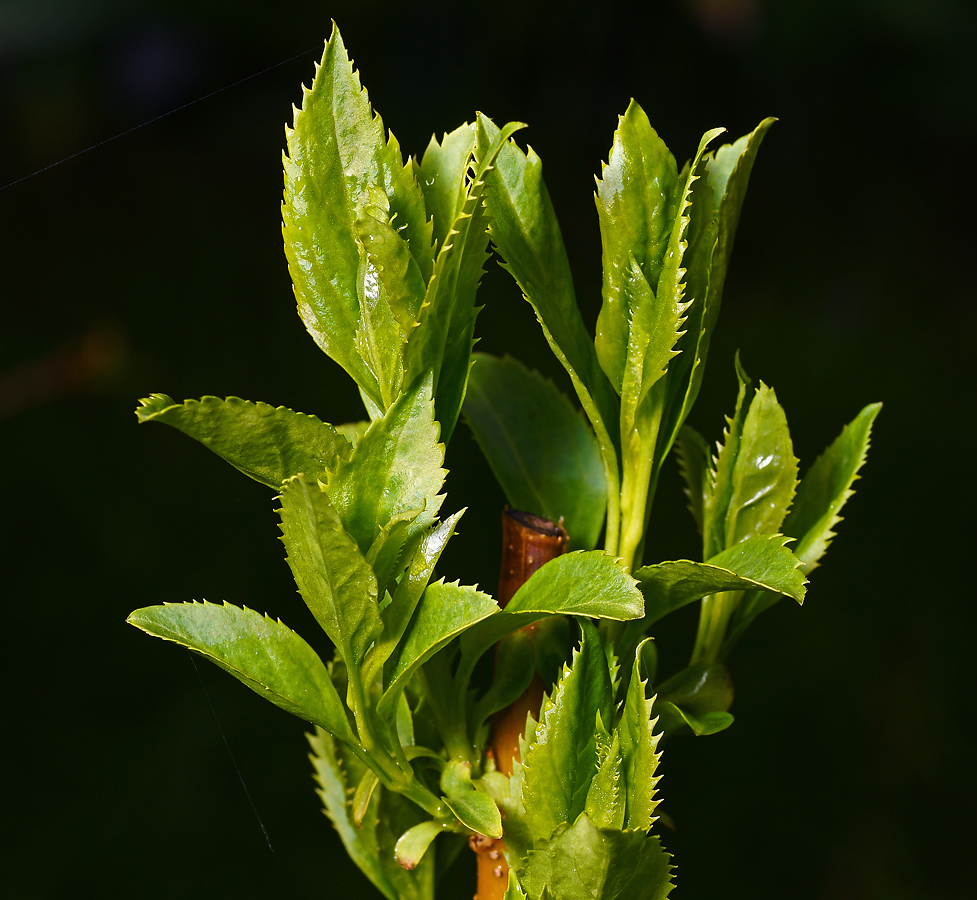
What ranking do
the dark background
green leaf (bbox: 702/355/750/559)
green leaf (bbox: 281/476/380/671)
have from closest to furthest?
green leaf (bbox: 281/476/380/671) < green leaf (bbox: 702/355/750/559) < the dark background

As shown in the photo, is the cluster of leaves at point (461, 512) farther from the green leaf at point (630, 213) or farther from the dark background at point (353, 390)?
the dark background at point (353, 390)

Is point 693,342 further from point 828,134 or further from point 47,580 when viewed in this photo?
point 828,134

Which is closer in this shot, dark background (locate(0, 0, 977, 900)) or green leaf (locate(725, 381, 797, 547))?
green leaf (locate(725, 381, 797, 547))

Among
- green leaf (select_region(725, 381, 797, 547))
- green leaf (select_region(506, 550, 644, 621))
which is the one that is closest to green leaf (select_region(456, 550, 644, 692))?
green leaf (select_region(506, 550, 644, 621))

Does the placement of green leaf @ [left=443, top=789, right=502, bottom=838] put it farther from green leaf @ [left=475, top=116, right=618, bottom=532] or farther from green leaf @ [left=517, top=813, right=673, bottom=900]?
green leaf @ [left=475, top=116, right=618, bottom=532]

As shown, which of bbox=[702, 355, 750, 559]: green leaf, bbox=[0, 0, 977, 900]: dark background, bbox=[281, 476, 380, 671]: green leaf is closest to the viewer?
bbox=[281, 476, 380, 671]: green leaf

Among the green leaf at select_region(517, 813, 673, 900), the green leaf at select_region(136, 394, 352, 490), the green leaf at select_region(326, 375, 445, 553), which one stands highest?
the green leaf at select_region(136, 394, 352, 490)
